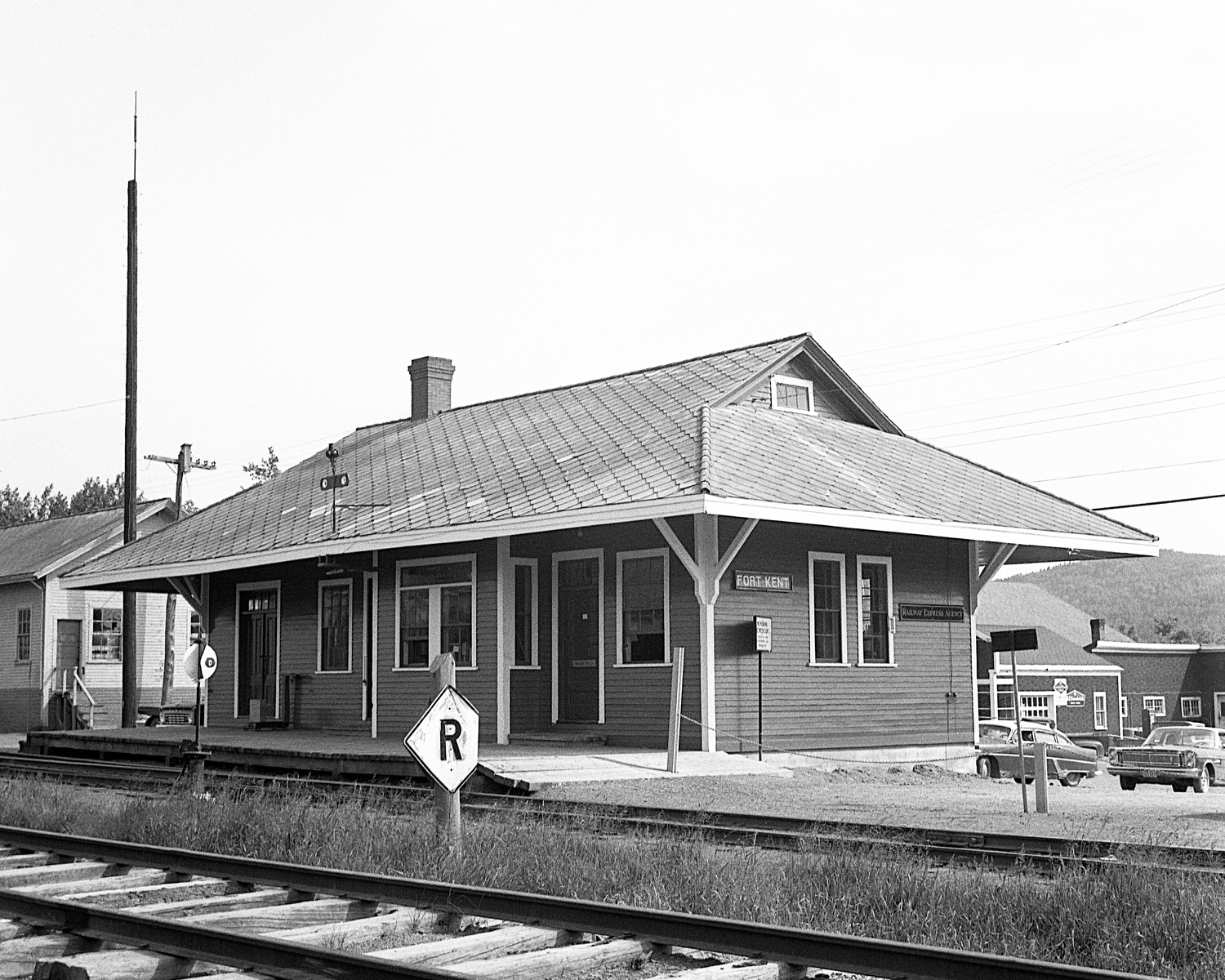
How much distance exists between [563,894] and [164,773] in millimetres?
12374

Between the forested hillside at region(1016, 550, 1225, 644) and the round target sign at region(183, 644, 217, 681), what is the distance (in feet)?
516

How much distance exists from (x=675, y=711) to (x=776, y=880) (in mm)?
9346

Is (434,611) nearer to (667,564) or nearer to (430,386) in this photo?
(667,564)

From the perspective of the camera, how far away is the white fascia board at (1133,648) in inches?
2143

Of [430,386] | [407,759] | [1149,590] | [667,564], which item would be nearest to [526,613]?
[667,564]

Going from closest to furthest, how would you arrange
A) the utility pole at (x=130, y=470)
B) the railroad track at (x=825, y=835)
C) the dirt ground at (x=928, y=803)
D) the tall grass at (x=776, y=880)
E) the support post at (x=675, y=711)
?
the tall grass at (x=776, y=880) < the railroad track at (x=825, y=835) < the dirt ground at (x=928, y=803) < the support post at (x=675, y=711) < the utility pole at (x=130, y=470)

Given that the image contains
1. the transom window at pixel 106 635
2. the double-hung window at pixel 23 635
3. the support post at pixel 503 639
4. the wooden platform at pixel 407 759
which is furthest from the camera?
the transom window at pixel 106 635

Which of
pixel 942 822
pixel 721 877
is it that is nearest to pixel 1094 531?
pixel 942 822

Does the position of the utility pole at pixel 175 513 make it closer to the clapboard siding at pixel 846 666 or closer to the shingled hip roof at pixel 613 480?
the shingled hip roof at pixel 613 480

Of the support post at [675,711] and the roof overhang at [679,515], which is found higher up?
the roof overhang at [679,515]

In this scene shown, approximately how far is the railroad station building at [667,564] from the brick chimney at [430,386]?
13.1ft

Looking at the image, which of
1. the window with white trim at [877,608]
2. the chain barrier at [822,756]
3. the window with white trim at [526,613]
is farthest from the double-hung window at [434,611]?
the window with white trim at [877,608]

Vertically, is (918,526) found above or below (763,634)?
above

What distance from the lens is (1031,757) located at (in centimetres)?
Answer: 2309
